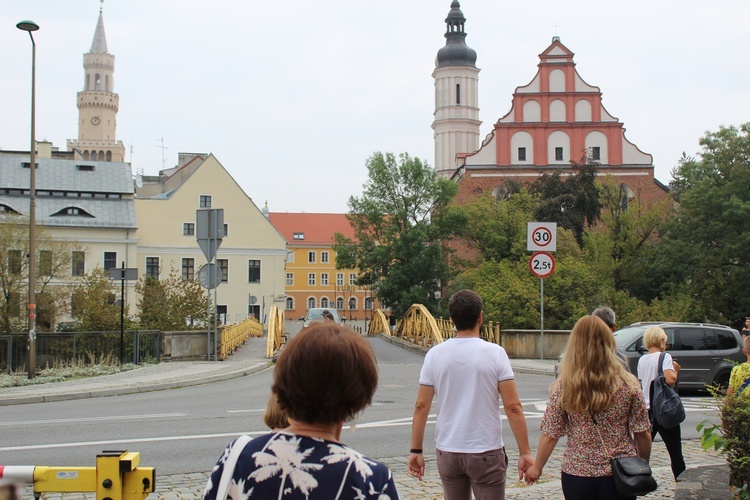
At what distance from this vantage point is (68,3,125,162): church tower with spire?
158500mm

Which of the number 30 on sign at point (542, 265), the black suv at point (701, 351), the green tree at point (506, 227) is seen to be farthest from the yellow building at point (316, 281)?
the black suv at point (701, 351)

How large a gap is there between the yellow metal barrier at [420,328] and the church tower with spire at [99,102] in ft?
424

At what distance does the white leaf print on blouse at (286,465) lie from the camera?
2.62m

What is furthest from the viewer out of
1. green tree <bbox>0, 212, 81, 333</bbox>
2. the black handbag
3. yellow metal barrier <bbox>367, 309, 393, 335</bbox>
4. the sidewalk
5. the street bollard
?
yellow metal barrier <bbox>367, 309, 393, 335</bbox>

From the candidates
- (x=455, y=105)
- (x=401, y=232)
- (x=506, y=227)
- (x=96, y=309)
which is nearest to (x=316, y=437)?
(x=96, y=309)

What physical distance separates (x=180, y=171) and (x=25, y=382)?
193 ft

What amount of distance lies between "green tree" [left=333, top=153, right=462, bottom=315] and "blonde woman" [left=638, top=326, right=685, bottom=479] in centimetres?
5324

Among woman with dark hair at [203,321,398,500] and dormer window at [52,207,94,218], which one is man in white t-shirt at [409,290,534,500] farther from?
dormer window at [52,207,94,218]

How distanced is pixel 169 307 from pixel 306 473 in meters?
26.1

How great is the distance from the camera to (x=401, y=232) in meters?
64.4

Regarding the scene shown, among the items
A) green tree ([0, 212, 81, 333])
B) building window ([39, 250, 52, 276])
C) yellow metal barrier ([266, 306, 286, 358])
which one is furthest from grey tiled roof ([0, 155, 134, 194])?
yellow metal barrier ([266, 306, 286, 358])

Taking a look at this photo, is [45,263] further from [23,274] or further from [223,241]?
[223,241]

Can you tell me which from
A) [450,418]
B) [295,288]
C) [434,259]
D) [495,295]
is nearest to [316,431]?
[450,418]

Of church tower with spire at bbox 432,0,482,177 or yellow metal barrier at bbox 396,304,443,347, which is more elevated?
church tower with spire at bbox 432,0,482,177
